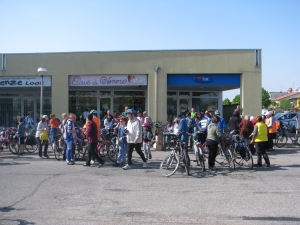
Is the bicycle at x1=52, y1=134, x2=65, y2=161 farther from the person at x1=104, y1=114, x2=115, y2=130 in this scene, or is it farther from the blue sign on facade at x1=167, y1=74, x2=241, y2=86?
the blue sign on facade at x1=167, y1=74, x2=241, y2=86

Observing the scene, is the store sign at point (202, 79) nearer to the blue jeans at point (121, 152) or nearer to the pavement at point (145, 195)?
the pavement at point (145, 195)

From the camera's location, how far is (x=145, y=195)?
7.26 metres

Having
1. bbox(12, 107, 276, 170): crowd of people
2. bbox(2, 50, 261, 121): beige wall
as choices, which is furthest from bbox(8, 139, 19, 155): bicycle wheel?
bbox(2, 50, 261, 121): beige wall

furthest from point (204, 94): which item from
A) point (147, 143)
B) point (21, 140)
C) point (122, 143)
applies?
point (21, 140)

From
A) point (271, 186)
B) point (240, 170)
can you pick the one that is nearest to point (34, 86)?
point (240, 170)

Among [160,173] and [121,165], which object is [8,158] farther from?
[160,173]

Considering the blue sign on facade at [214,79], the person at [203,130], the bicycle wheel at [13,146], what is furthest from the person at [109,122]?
the blue sign on facade at [214,79]

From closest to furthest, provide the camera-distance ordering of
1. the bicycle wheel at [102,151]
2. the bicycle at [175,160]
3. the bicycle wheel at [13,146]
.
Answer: the bicycle at [175,160]
the bicycle wheel at [102,151]
the bicycle wheel at [13,146]

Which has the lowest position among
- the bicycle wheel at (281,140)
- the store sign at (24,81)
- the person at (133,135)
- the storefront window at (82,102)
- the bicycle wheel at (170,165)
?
the bicycle wheel at (170,165)

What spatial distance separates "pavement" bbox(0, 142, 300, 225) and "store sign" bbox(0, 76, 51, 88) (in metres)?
8.98

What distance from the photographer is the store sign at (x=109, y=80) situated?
19.1 metres

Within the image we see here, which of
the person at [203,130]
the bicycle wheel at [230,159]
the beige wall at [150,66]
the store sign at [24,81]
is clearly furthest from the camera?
the store sign at [24,81]

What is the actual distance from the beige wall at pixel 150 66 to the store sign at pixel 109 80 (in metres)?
0.32

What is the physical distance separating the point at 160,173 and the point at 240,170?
2.60m
